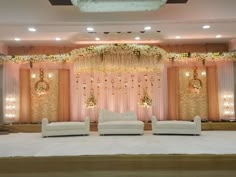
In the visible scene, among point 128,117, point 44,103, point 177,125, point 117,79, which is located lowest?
point 177,125

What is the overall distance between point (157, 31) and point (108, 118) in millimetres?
3190

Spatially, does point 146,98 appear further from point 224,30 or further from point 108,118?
point 224,30

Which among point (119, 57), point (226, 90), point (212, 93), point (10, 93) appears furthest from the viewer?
point (212, 93)

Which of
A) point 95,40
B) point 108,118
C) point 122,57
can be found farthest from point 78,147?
point 95,40

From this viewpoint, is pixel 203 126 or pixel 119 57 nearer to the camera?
pixel 119 57

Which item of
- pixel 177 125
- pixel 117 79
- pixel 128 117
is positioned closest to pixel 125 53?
pixel 117 79

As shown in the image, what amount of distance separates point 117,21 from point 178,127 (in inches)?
149

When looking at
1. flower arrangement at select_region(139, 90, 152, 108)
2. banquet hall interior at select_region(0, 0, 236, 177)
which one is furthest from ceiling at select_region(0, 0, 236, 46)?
flower arrangement at select_region(139, 90, 152, 108)

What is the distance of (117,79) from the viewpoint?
37.1 ft

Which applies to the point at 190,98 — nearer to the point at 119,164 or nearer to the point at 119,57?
the point at 119,57

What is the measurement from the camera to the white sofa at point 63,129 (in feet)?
30.0

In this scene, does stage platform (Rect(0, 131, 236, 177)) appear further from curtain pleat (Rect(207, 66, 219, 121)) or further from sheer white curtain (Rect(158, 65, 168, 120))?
curtain pleat (Rect(207, 66, 219, 121))

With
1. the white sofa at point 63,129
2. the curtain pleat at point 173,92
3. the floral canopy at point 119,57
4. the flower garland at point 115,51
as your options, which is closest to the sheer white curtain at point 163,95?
the curtain pleat at point 173,92

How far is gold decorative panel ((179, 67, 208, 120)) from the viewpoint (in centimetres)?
1124
